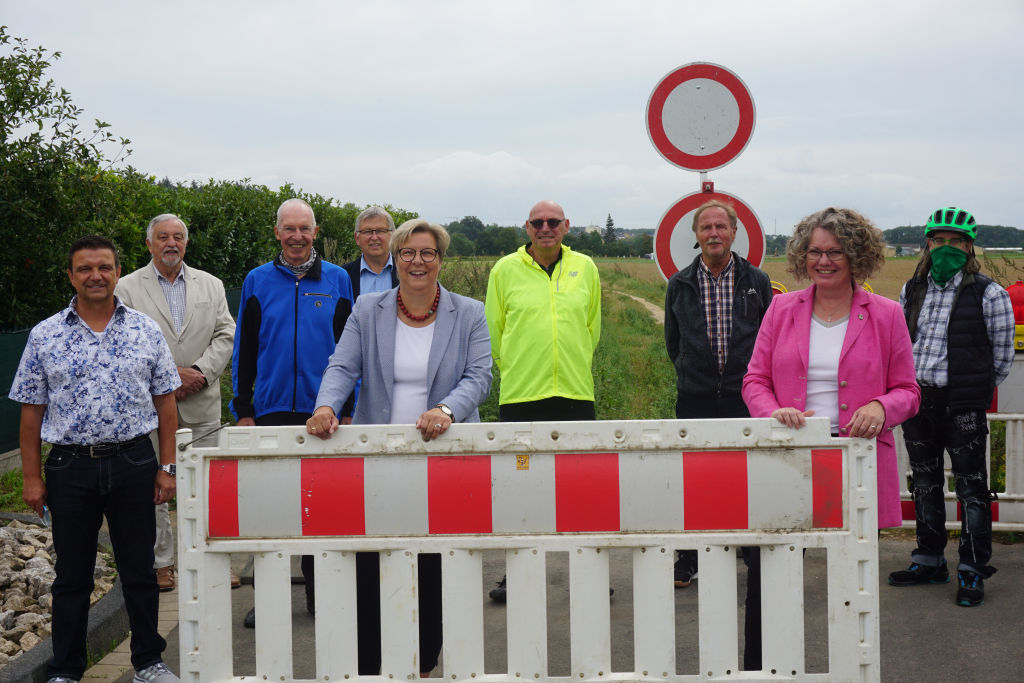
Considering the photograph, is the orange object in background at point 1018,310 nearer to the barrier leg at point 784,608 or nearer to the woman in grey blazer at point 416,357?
the barrier leg at point 784,608

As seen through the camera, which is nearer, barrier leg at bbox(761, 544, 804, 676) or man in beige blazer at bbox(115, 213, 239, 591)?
barrier leg at bbox(761, 544, 804, 676)

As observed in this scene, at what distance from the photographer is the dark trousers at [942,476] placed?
18.7 feet

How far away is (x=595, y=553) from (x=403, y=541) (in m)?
0.67

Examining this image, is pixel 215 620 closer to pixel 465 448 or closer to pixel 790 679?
pixel 465 448

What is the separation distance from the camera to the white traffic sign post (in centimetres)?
578

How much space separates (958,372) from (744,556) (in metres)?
1.81

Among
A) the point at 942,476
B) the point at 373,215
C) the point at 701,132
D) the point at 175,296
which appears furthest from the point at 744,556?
the point at 175,296

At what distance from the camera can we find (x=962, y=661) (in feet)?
15.6

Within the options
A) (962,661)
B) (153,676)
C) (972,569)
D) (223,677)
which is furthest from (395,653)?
(972,569)

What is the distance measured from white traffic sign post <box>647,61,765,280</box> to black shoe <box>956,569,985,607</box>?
212 centimetres

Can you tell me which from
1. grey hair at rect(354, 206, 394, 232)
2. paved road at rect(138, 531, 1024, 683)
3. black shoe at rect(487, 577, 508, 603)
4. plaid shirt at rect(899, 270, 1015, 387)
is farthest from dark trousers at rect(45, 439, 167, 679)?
plaid shirt at rect(899, 270, 1015, 387)

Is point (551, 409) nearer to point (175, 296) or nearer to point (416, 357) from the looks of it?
point (416, 357)

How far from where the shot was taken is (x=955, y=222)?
5.54m

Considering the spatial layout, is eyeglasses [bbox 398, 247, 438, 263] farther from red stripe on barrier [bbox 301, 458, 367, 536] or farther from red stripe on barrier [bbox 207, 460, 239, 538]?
red stripe on barrier [bbox 207, 460, 239, 538]
